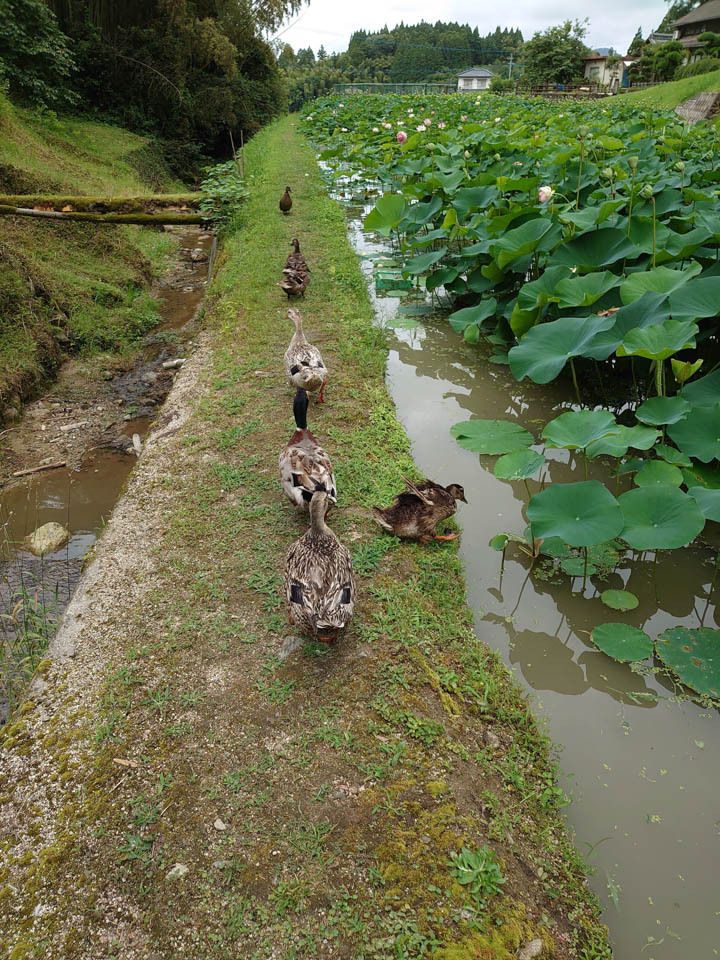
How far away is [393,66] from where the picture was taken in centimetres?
6725

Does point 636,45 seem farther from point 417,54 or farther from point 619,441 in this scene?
point 619,441

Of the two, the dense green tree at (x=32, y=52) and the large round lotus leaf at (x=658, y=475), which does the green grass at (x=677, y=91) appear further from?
the large round lotus leaf at (x=658, y=475)

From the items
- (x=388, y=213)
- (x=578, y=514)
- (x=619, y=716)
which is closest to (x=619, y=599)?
(x=578, y=514)

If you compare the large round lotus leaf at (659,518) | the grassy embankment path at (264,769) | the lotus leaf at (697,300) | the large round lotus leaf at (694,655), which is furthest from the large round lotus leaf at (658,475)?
the grassy embankment path at (264,769)

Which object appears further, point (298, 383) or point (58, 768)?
point (298, 383)

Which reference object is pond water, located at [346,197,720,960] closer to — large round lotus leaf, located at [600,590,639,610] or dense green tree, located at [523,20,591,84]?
large round lotus leaf, located at [600,590,639,610]

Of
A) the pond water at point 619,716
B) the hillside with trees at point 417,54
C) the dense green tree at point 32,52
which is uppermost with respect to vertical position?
the hillside with trees at point 417,54

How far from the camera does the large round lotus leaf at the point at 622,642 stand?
289 cm

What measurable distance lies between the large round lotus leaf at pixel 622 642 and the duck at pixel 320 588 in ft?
4.24

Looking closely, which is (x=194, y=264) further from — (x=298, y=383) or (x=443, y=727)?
(x=443, y=727)

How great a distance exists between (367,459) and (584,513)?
1.78 metres

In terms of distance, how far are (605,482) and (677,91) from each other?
2527cm

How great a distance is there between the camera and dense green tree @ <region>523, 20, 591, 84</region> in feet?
125

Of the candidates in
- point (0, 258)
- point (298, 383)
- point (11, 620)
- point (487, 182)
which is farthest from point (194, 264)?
point (11, 620)
